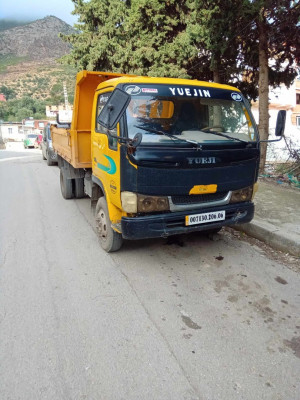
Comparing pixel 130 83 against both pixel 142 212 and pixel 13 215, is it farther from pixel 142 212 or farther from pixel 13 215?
pixel 13 215

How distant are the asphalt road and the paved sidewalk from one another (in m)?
0.35

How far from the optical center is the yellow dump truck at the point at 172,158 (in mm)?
3312

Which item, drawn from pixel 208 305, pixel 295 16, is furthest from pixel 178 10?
pixel 208 305

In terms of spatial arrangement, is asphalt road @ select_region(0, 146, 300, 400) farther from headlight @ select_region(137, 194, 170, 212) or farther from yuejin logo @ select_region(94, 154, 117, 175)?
yuejin logo @ select_region(94, 154, 117, 175)

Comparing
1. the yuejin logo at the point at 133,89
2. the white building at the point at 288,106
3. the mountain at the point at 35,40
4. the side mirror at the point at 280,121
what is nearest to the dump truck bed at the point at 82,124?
the yuejin logo at the point at 133,89

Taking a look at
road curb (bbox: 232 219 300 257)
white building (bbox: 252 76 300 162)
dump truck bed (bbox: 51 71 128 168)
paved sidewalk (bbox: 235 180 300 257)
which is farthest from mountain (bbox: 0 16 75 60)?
road curb (bbox: 232 219 300 257)

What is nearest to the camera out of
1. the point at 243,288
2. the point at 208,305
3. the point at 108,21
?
the point at 208,305

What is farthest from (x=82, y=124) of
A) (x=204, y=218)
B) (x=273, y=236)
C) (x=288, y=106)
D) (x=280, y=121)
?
(x=288, y=106)

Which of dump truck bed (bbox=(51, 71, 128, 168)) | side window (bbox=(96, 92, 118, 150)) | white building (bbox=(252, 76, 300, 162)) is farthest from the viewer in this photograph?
white building (bbox=(252, 76, 300, 162))

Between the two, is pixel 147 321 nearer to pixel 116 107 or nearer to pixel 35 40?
pixel 116 107

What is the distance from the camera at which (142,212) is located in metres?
3.40

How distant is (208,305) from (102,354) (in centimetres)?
117

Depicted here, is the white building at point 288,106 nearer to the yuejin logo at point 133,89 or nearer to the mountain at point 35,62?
the yuejin logo at point 133,89

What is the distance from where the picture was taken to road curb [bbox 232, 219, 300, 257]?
423 cm
